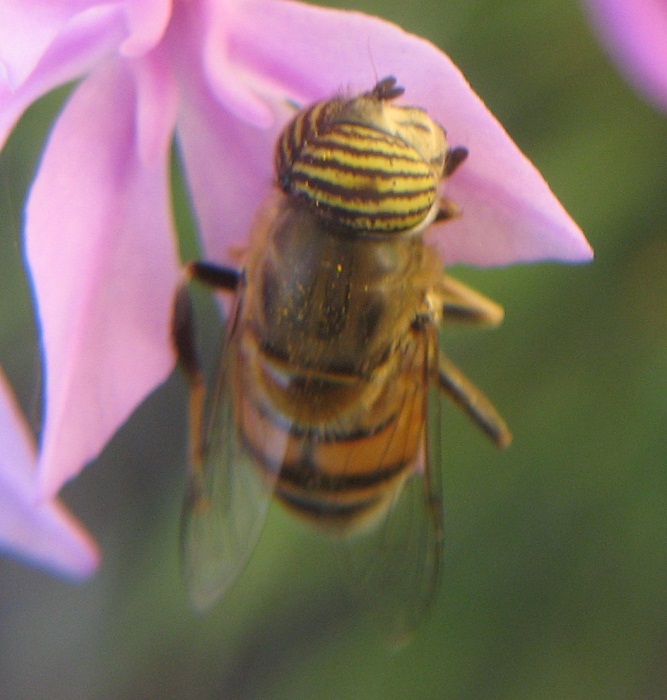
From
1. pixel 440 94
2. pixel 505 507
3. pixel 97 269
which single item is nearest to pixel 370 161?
pixel 440 94

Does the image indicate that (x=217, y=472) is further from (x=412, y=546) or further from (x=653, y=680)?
(x=653, y=680)

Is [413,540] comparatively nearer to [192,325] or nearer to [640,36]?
[192,325]

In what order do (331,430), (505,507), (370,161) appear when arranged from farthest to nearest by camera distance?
1. (505,507)
2. (331,430)
3. (370,161)

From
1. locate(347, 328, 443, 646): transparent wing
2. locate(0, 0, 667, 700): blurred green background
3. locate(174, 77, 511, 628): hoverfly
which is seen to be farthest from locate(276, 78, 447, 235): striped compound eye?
locate(0, 0, 667, 700): blurred green background

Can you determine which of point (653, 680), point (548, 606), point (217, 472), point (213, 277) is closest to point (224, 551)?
point (217, 472)

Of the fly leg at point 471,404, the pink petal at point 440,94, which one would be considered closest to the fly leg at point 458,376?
the fly leg at point 471,404
